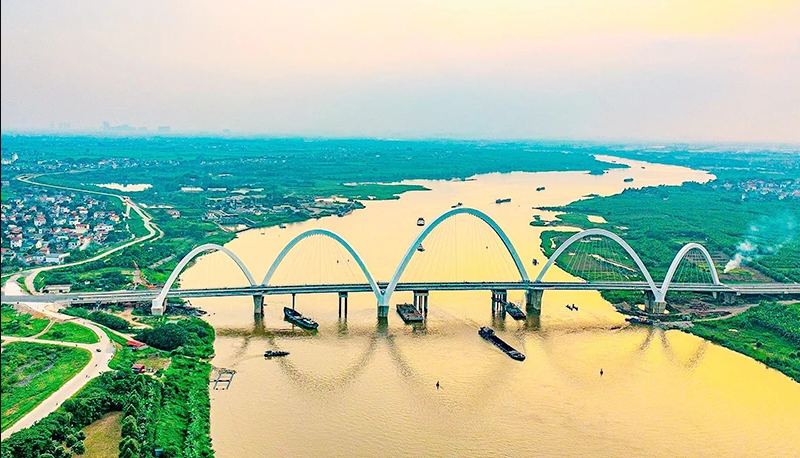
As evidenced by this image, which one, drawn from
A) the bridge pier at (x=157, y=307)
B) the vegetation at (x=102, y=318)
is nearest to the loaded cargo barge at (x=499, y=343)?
the bridge pier at (x=157, y=307)

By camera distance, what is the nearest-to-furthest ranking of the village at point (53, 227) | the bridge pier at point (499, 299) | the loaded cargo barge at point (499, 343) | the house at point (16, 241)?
the loaded cargo barge at point (499, 343) < the bridge pier at point (499, 299) < the village at point (53, 227) < the house at point (16, 241)

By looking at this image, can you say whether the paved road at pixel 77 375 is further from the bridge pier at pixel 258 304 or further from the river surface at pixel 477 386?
Answer: the bridge pier at pixel 258 304

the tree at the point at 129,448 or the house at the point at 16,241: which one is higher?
the house at the point at 16,241

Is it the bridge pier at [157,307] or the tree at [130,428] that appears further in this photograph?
the bridge pier at [157,307]

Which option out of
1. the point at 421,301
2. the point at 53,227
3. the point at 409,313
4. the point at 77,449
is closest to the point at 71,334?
the point at 77,449

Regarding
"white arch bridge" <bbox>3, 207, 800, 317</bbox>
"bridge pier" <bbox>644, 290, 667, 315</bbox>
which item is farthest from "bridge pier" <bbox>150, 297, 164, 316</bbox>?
"bridge pier" <bbox>644, 290, 667, 315</bbox>

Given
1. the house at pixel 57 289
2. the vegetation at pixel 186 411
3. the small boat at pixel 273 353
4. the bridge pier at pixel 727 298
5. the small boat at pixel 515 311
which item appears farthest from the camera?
the bridge pier at pixel 727 298

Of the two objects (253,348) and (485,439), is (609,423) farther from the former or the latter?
(253,348)
